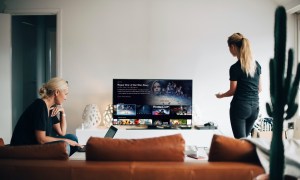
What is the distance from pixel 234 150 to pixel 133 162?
57 cm

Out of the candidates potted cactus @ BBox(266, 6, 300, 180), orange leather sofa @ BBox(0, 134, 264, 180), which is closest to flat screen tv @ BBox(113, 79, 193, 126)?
orange leather sofa @ BBox(0, 134, 264, 180)

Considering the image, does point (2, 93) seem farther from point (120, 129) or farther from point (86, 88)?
point (120, 129)

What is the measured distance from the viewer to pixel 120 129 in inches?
183

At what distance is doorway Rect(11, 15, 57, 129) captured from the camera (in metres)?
5.85

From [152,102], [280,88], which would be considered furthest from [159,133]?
[280,88]

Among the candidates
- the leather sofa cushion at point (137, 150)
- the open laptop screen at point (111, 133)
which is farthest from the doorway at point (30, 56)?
the leather sofa cushion at point (137, 150)

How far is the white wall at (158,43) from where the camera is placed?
506 cm

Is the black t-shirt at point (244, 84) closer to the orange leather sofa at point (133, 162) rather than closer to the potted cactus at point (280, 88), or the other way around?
the orange leather sofa at point (133, 162)

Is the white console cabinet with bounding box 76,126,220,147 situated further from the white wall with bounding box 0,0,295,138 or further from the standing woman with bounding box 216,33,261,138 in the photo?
the standing woman with bounding box 216,33,261,138

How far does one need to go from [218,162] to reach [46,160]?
96 centimetres

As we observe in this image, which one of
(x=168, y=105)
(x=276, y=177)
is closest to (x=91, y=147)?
(x=276, y=177)

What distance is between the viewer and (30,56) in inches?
254

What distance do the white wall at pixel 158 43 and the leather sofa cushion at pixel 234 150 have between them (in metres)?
3.11

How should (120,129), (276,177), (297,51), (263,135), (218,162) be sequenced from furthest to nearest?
(297,51) < (120,129) < (263,135) < (218,162) < (276,177)
